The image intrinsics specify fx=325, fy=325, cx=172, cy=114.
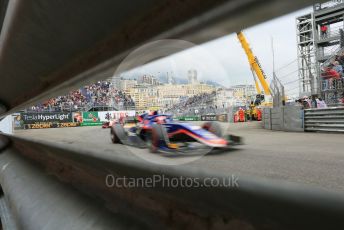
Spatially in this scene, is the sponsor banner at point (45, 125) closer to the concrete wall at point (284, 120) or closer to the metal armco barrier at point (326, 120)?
the concrete wall at point (284, 120)

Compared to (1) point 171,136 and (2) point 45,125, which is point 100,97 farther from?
(2) point 45,125

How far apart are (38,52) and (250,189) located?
26.5 inches

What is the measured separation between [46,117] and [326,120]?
20325 millimetres

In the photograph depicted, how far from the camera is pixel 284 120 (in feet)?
18.8

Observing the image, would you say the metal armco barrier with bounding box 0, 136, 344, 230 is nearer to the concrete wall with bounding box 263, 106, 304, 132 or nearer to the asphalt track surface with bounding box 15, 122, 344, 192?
the asphalt track surface with bounding box 15, 122, 344, 192

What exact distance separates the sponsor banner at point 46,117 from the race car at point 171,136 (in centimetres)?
1847

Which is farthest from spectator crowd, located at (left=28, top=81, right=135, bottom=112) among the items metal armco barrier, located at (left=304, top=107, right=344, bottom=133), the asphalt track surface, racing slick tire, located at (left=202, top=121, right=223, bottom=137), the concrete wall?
metal armco barrier, located at (left=304, top=107, right=344, bottom=133)

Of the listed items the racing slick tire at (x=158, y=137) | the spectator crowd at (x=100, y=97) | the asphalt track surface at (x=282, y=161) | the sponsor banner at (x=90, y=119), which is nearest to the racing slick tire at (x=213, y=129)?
the asphalt track surface at (x=282, y=161)

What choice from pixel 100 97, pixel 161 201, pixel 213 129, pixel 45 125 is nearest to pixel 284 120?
pixel 213 129

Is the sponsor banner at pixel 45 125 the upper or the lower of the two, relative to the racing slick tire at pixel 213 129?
lower

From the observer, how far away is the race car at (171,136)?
378cm

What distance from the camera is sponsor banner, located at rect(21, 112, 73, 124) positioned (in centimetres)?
2145

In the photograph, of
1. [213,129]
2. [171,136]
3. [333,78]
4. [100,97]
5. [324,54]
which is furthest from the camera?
[324,54]

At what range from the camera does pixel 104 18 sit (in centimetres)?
57
